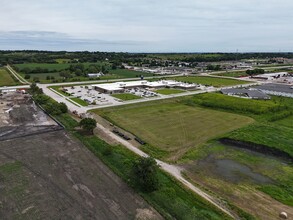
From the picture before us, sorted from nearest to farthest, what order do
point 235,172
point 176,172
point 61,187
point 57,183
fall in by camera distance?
1. point 61,187
2. point 57,183
3. point 176,172
4. point 235,172

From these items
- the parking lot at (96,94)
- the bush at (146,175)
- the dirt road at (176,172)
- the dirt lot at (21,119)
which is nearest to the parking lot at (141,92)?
the parking lot at (96,94)

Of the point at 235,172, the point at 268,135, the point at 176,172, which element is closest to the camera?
the point at 176,172

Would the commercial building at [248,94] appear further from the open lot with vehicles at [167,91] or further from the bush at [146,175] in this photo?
the bush at [146,175]

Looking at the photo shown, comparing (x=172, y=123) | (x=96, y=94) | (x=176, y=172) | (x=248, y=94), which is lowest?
(x=176, y=172)

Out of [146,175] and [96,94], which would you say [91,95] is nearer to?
[96,94]

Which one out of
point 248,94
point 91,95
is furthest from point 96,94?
point 248,94

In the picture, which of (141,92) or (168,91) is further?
(168,91)

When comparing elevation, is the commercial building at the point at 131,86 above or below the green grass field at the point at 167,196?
above

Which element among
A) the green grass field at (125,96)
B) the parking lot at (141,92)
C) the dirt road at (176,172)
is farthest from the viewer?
the parking lot at (141,92)
